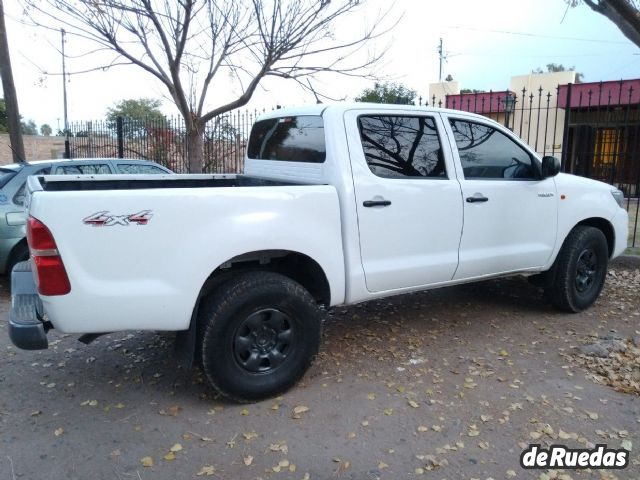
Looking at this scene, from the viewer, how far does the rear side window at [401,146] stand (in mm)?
4051

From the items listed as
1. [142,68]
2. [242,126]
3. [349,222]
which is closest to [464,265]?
[349,222]

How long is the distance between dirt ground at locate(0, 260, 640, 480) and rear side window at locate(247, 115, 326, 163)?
5.44ft

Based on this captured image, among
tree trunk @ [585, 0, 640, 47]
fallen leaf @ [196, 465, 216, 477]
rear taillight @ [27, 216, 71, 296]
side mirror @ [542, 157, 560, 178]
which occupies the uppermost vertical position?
tree trunk @ [585, 0, 640, 47]

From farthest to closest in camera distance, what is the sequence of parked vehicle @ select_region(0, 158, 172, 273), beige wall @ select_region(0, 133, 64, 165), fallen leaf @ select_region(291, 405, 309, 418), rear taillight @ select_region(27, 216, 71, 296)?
beige wall @ select_region(0, 133, 64, 165) < parked vehicle @ select_region(0, 158, 172, 273) < fallen leaf @ select_region(291, 405, 309, 418) < rear taillight @ select_region(27, 216, 71, 296)

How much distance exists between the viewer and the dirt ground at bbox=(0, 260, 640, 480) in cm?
296

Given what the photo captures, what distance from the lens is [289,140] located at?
14.9 feet

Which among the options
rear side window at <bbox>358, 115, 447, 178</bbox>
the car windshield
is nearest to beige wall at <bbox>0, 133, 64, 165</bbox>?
the car windshield

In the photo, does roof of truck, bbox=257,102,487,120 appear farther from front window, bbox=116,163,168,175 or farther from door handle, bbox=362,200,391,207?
front window, bbox=116,163,168,175

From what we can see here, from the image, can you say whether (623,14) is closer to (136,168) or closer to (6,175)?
(136,168)

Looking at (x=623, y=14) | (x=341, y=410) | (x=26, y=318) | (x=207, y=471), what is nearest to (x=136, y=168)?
(x=26, y=318)

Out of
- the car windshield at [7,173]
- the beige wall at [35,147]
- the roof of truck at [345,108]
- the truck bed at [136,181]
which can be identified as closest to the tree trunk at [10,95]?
the car windshield at [7,173]

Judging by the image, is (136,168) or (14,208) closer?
(14,208)

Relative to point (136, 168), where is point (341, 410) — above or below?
below

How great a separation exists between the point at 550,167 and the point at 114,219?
12.3 feet
